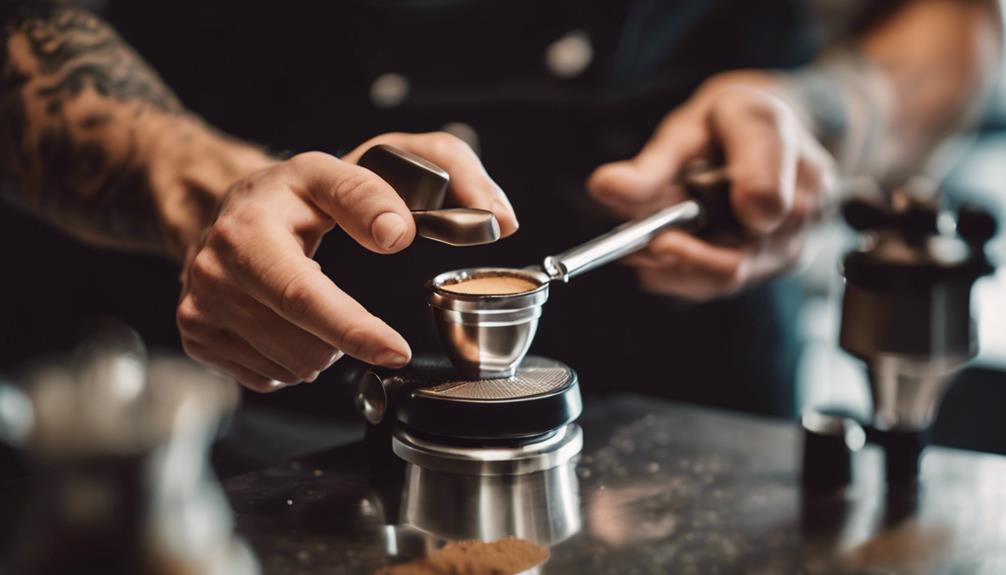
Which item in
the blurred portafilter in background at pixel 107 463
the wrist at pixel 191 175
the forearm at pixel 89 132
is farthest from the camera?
the forearm at pixel 89 132

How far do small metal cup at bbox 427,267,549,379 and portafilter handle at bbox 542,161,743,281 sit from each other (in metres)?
0.09

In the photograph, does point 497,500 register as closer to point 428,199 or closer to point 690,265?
point 428,199

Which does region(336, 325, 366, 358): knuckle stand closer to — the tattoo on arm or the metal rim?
the metal rim

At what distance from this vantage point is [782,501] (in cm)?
75

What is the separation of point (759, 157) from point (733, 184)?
0.04 m

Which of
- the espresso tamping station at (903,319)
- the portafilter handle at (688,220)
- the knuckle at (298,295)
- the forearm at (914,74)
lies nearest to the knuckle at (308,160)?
the knuckle at (298,295)

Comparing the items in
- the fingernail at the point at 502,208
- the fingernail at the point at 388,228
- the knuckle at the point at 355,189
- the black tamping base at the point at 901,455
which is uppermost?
the knuckle at the point at 355,189

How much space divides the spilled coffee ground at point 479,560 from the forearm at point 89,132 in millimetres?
510

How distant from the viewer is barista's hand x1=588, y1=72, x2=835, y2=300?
103cm

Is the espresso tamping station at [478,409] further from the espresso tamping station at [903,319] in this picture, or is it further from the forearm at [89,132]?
the forearm at [89,132]

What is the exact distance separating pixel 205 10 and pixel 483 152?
1.54 ft

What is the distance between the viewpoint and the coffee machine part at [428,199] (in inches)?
25.9

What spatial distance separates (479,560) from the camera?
1.93 feet

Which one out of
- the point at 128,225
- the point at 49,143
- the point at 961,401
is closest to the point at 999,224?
the point at 128,225
